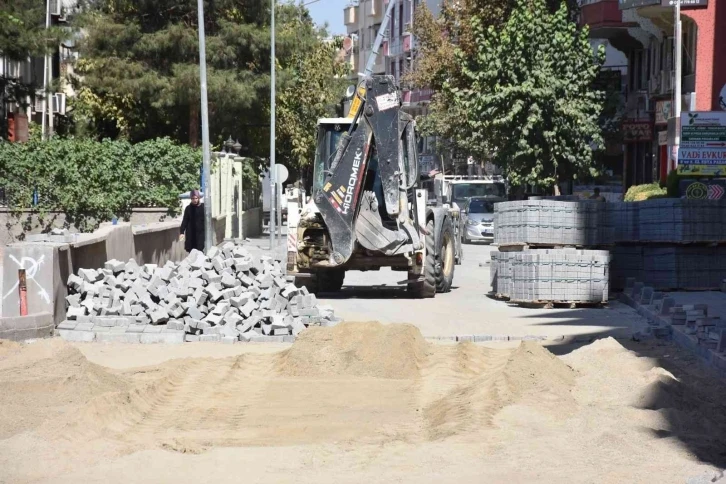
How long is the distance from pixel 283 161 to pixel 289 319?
127 feet

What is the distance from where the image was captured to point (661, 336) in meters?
14.9

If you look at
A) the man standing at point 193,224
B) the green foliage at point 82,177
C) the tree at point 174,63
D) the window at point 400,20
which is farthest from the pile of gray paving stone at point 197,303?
the window at point 400,20

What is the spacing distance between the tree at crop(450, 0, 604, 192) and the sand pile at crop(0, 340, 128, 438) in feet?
94.9

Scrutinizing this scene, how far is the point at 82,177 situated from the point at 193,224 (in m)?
11.2

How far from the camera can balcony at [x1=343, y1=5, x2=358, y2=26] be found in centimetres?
10432

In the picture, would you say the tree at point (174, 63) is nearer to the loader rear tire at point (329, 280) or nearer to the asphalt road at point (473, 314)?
the asphalt road at point (473, 314)

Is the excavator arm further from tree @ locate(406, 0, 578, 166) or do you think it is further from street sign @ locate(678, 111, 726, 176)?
tree @ locate(406, 0, 578, 166)

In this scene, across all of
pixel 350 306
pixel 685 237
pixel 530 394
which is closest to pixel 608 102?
pixel 685 237

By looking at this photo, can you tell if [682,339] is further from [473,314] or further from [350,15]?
[350,15]

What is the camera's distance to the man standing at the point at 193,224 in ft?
73.9

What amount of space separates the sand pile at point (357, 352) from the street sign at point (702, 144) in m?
13.9

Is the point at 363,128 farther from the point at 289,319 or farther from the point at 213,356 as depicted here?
the point at 213,356

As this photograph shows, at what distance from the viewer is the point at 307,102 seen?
5134cm

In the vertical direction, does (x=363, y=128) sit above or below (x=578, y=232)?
above
